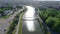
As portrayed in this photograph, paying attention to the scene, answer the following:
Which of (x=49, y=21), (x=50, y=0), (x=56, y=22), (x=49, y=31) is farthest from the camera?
(x=50, y=0)

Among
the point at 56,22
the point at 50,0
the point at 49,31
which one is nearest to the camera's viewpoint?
the point at 49,31

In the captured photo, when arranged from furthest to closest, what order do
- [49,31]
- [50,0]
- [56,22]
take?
[50,0]
[56,22]
[49,31]

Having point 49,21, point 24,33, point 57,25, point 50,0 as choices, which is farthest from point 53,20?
point 50,0

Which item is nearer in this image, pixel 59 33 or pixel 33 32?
pixel 59 33

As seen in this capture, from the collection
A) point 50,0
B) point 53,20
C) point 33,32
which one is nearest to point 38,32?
point 33,32

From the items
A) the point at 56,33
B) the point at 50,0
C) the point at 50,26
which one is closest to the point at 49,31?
the point at 56,33

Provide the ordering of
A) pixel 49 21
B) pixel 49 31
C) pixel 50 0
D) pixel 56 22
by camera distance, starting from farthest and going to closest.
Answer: pixel 50 0 < pixel 49 21 < pixel 56 22 < pixel 49 31

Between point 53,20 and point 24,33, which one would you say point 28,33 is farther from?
point 53,20

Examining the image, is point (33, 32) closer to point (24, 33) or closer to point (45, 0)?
point (24, 33)

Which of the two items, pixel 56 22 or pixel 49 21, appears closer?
pixel 56 22
